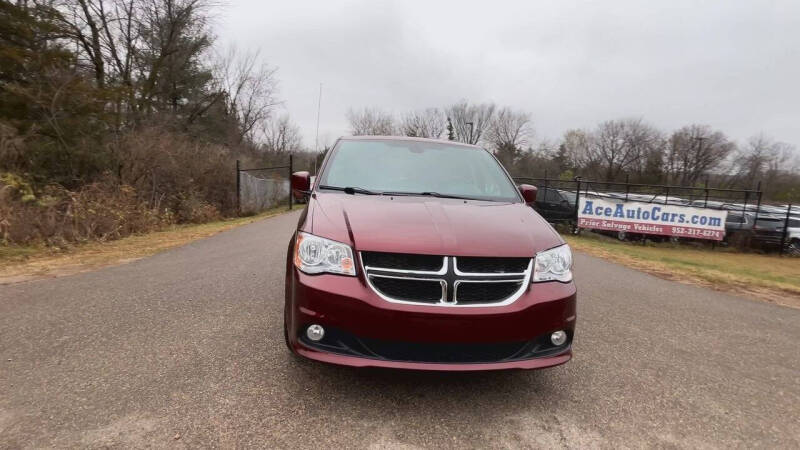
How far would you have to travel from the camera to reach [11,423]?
88.6 inches

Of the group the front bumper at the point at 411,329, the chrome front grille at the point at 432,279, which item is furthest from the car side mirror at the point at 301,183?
the chrome front grille at the point at 432,279

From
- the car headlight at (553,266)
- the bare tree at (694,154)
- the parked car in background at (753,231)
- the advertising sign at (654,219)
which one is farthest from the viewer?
the bare tree at (694,154)

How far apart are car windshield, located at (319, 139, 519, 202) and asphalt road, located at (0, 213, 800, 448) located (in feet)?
4.48

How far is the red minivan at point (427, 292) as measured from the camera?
7.50ft

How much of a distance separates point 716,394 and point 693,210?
1296 centimetres

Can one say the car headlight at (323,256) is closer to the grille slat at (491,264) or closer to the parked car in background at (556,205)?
the grille slat at (491,264)

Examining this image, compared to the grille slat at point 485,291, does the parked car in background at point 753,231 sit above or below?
below

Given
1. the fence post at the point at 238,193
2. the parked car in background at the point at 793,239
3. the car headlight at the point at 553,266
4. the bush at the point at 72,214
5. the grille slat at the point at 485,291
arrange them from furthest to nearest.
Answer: the fence post at the point at 238,193
the parked car in background at the point at 793,239
the bush at the point at 72,214
the car headlight at the point at 553,266
the grille slat at the point at 485,291

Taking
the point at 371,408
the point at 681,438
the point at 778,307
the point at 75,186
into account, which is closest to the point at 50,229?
the point at 75,186

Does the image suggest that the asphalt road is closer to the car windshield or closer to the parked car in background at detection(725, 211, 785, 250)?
the car windshield

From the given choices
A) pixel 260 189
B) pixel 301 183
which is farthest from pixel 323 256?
pixel 260 189

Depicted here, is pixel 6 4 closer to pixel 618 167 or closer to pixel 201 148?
pixel 201 148

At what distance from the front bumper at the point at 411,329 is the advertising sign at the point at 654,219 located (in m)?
13.0

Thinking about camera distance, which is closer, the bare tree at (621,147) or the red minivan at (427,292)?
the red minivan at (427,292)
